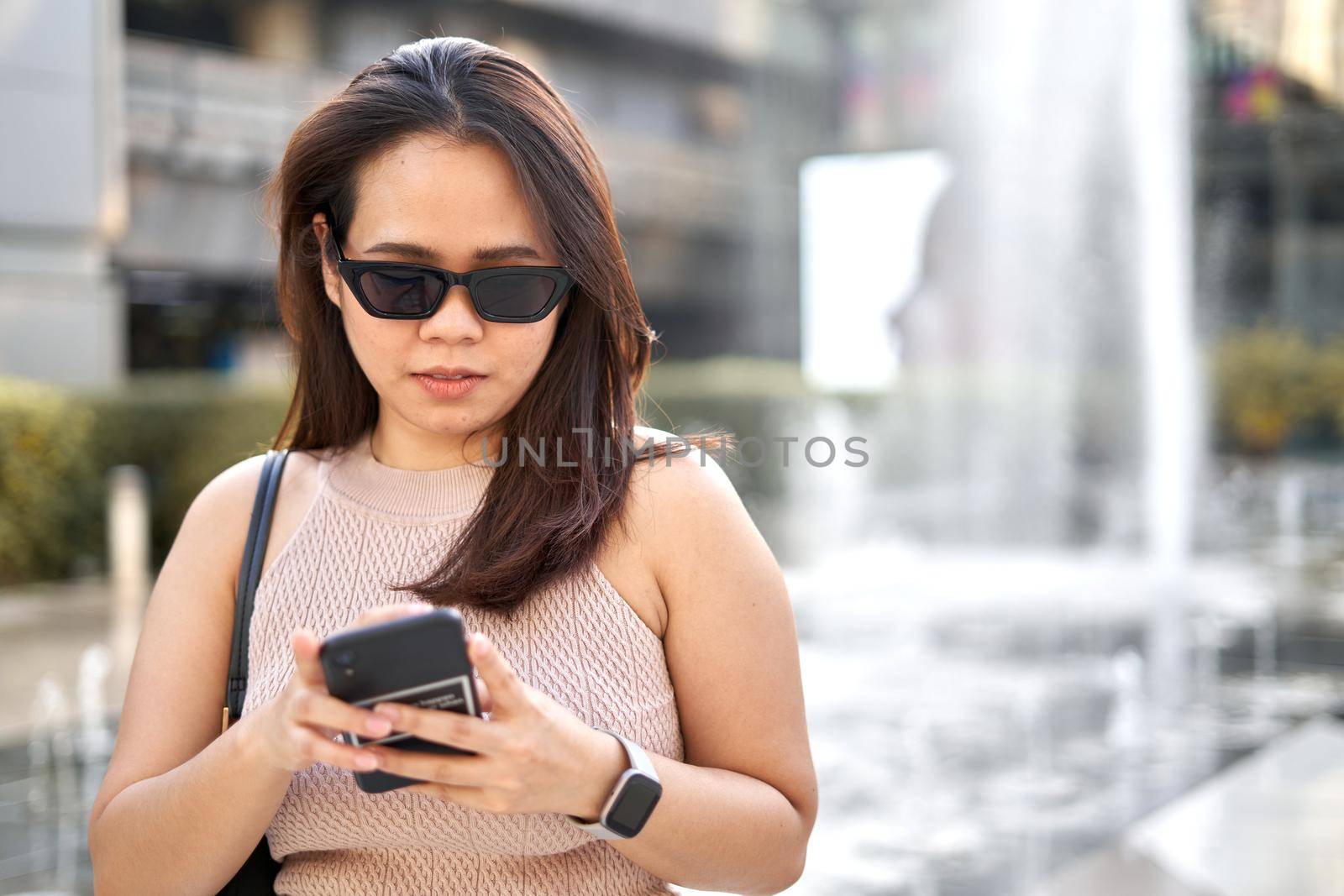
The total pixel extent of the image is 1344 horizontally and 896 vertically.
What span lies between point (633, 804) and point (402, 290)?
66 centimetres

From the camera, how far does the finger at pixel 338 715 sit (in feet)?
4.18

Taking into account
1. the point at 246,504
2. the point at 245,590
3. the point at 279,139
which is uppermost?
the point at 279,139

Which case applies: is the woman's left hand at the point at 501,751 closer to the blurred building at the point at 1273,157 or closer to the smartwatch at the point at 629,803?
the smartwatch at the point at 629,803

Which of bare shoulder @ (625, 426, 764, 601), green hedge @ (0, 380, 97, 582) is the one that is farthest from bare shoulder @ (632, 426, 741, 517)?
green hedge @ (0, 380, 97, 582)

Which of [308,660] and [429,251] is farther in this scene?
[429,251]

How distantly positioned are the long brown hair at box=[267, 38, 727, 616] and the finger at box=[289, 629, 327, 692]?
333mm

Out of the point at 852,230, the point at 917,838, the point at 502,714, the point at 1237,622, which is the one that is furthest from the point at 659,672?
the point at 852,230

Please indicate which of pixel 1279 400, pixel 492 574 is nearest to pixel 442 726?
pixel 492 574

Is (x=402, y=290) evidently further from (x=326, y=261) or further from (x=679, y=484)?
(x=679, y=484)

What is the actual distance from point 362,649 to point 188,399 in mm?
10906

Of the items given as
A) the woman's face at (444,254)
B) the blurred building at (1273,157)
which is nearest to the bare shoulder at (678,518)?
the woman's face at (444,254)

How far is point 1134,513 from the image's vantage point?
1448cm

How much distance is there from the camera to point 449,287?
1.61 m

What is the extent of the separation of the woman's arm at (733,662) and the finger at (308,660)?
469mm
